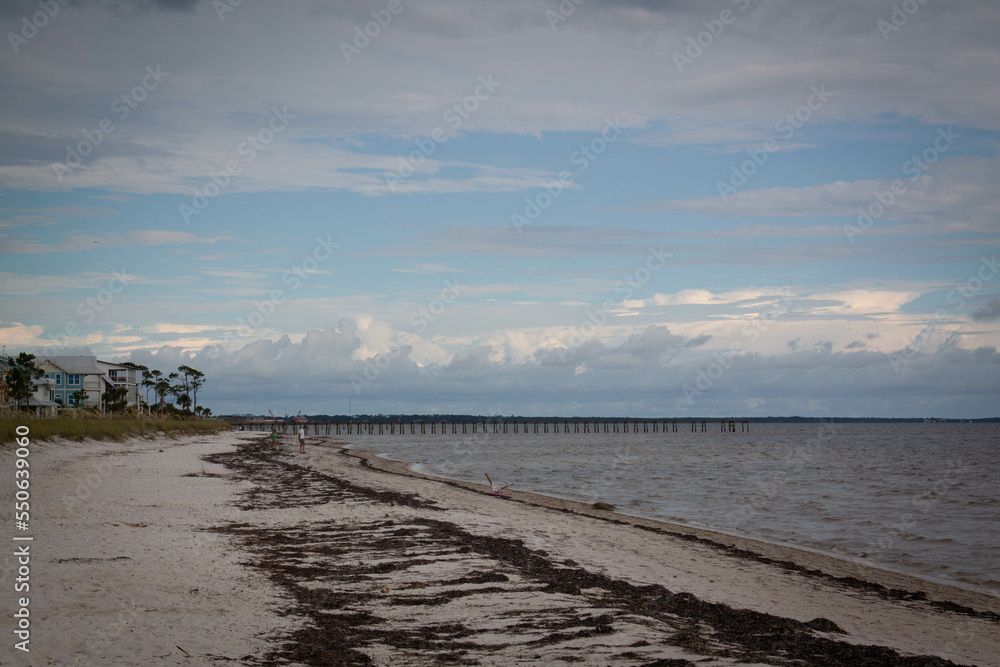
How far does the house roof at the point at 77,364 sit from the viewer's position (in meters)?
78.8

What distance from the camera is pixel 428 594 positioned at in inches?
332

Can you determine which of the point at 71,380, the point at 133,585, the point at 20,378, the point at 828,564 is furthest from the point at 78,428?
the point at 71,380

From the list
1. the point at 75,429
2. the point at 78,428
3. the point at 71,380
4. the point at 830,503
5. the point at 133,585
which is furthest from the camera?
the point at 71,380

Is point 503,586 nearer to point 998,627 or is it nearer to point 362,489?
point 998,627

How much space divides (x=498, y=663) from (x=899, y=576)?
35.3 ft

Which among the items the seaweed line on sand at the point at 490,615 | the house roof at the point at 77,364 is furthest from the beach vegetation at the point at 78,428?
the house roof at the point at 77,364

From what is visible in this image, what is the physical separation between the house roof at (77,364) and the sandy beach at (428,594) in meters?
73.1

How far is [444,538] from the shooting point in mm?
12391

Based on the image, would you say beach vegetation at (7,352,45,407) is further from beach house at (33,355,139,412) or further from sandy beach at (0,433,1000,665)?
sandy beach at (0,433,1000,665)

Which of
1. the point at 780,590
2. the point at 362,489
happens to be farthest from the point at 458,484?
the point at 780,590

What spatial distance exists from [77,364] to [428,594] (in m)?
86.1

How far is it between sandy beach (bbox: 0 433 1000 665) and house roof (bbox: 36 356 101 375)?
7306 centimetres

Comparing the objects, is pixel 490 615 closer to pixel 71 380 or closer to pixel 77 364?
pixel 71 380

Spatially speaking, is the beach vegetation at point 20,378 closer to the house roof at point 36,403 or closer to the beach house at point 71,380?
the house roof at point 36,403
